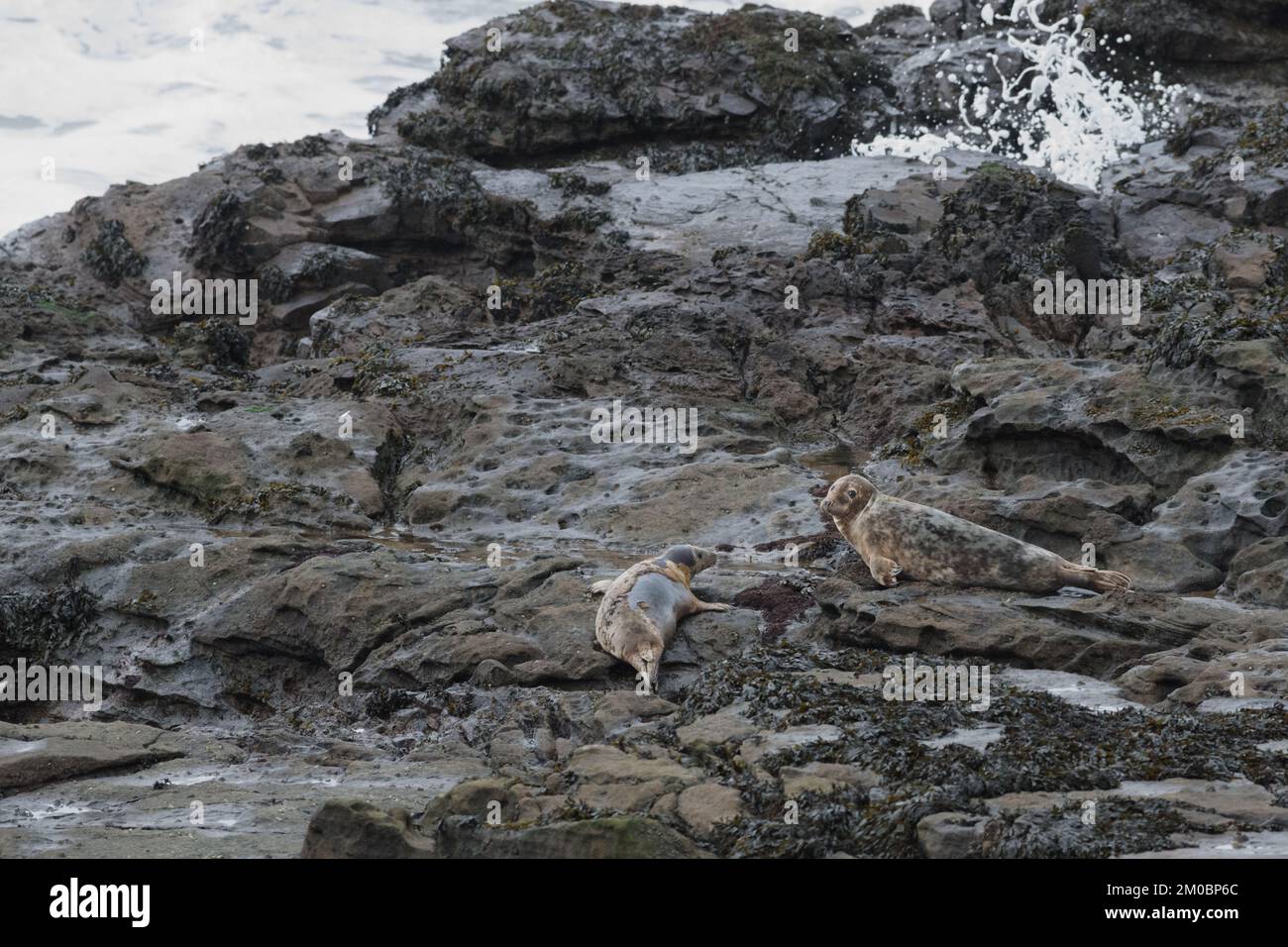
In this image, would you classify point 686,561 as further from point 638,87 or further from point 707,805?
point 638,87

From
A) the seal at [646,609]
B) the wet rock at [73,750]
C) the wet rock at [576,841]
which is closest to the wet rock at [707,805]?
the wet rock at [576,841]

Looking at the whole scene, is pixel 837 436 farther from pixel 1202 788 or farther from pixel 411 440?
pixel 1202 788

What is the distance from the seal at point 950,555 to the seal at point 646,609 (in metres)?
1.44

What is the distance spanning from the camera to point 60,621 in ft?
38.2

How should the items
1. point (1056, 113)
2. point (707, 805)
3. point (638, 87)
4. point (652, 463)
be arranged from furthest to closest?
point (1056, 113) → point (638, 87) → point (652, 463) → point (707, 805)

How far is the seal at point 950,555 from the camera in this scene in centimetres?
1004

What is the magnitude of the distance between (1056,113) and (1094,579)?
23.8 metres

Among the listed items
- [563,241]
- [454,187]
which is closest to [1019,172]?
[563,241]

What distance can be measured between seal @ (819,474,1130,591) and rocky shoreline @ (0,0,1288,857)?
11.1 inches

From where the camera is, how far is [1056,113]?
30.9 metres

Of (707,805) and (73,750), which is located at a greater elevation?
(707,805)

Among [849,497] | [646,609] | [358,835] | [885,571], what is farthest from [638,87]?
[358,835]

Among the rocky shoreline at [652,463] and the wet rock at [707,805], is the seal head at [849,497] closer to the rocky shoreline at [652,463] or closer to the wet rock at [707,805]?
the rocky shoreline at [652,463]

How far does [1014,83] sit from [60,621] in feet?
87.9
